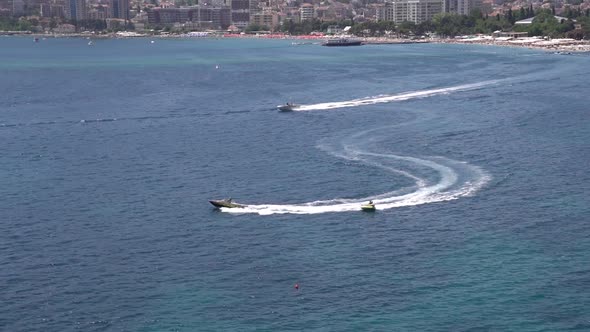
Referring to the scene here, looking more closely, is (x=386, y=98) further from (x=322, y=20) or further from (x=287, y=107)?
(x=322, y=20)

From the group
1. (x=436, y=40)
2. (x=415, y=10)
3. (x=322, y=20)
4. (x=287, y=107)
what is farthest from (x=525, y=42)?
(x=322, y=20)

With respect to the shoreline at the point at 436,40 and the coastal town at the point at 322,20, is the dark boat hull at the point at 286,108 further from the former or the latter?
Result: the coastal town at the point at 322,20

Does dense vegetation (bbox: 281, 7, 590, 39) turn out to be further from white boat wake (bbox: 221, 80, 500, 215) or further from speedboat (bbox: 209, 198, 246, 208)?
speedboat (bbox: 209, 198, 246, 208)

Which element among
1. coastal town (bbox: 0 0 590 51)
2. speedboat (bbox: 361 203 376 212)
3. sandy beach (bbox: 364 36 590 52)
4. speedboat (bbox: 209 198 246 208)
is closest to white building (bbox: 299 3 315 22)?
coastal town (bbox: 0 0 590 51)

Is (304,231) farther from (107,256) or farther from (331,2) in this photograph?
(331,2)

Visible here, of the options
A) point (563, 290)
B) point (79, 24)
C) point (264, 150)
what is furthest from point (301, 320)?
point (79, 24)
